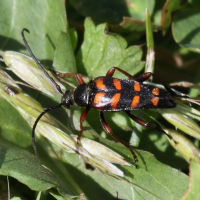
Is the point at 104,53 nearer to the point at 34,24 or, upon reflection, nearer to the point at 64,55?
the point at 64,55

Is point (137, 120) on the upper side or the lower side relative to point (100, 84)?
lower

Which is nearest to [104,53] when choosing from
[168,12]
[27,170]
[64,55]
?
[64,55]

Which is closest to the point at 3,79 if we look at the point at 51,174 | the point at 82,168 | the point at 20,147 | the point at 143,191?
the point at 20,147

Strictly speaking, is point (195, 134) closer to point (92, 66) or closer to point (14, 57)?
point (92, 66)

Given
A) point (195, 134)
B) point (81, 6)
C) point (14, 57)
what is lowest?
point (195, 134)

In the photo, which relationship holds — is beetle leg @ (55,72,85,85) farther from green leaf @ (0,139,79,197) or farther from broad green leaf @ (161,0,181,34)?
broad green leaf @ (161,0,181,34)

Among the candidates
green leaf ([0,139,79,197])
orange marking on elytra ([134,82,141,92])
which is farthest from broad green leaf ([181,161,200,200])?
orange marking on elytra ([134,82,141,92])

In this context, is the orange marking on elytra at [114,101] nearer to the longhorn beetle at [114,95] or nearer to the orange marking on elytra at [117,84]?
the longhorn beetle at [114,95]
